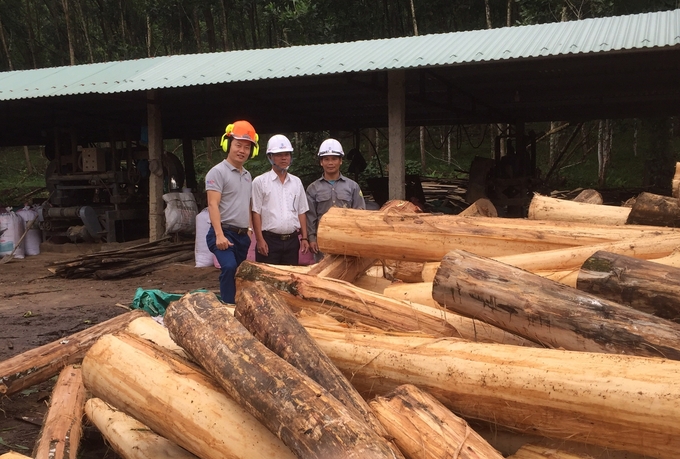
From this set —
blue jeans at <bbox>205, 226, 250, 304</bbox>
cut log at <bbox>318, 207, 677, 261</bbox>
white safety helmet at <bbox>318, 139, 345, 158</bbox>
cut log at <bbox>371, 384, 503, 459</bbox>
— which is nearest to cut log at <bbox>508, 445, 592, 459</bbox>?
cut log at <bbox>371, 384, 503, 459</bbox>

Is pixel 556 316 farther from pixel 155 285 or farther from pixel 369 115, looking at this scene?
pixel 369 115

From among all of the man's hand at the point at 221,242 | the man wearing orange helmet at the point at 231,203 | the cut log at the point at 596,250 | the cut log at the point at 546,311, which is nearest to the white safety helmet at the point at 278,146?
the man wearing orange helmet at the point at 231,203

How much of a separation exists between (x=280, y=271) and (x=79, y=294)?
268 inches

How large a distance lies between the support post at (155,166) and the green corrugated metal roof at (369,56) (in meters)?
0.84

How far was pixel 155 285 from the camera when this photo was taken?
390 inches

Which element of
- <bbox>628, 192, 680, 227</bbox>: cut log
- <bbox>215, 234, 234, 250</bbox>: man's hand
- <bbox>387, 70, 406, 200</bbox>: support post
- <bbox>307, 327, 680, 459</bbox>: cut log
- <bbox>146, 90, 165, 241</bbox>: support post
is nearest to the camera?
<bbox>307, 327, 680, 459</bbox>: cut log

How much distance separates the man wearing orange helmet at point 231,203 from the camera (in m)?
5.52

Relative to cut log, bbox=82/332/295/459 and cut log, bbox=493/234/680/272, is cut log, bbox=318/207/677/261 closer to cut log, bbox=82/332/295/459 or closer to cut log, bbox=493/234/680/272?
cut log, bbox=493/234/680/272

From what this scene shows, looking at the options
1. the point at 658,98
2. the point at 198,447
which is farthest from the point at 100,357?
the point at 658,98

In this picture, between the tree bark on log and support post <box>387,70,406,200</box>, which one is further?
support post <box>387,70,406,200</box>

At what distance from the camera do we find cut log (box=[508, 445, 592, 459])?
2.25 metres

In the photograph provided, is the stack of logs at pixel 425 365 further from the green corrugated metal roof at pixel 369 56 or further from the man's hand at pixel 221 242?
the green corrugated metal roof at pixel 369 56

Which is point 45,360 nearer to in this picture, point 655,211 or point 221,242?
point 221,242

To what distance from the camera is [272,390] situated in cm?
222
